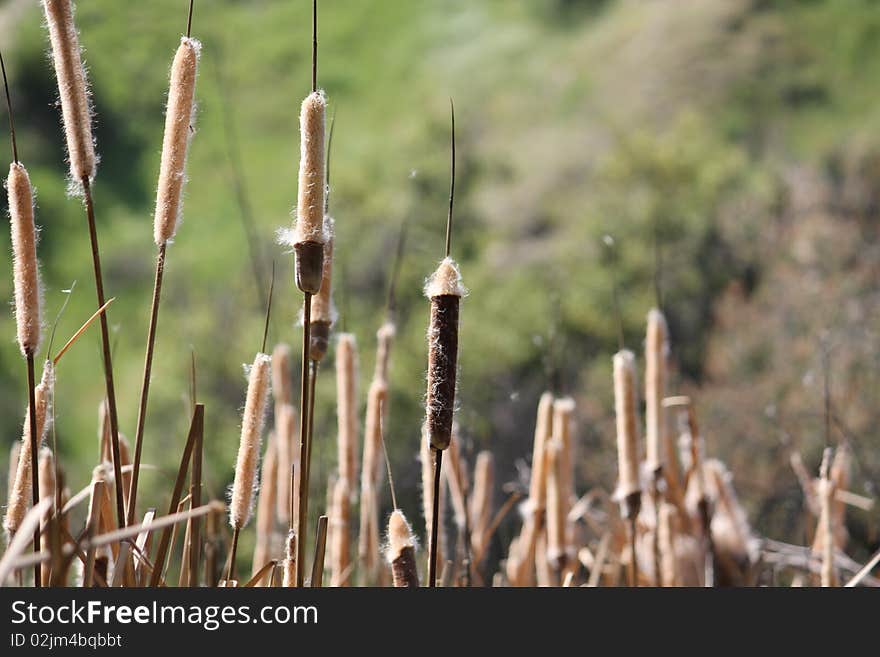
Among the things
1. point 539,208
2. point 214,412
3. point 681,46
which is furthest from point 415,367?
point 681,46

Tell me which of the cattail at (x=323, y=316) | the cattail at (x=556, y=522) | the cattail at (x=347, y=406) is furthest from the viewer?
the cattail at (x=556, y=522)

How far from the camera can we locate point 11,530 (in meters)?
0.87

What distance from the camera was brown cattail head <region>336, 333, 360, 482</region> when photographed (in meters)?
1.21

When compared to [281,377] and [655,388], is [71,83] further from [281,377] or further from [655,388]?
[655,388]

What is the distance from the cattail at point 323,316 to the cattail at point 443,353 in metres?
0.21

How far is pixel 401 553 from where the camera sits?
0.86m

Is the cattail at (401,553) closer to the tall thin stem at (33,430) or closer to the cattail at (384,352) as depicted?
the tall thin stem at (33,430)

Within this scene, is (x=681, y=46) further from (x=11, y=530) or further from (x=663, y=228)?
(x=11, y=530)

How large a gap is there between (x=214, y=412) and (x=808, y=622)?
8.74 meters

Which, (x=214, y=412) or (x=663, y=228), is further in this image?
(x=663, y=228)

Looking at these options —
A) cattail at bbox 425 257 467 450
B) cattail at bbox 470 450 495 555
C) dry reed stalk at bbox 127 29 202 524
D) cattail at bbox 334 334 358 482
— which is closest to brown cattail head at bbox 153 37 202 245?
dry reed stalk at bbox 127 29 202 524

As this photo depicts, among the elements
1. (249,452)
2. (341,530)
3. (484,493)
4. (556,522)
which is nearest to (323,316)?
(249,452)

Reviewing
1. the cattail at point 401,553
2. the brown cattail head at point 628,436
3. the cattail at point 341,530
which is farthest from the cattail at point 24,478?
the brown cattail head at point 628,436

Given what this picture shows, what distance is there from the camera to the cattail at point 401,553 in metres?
0.85
